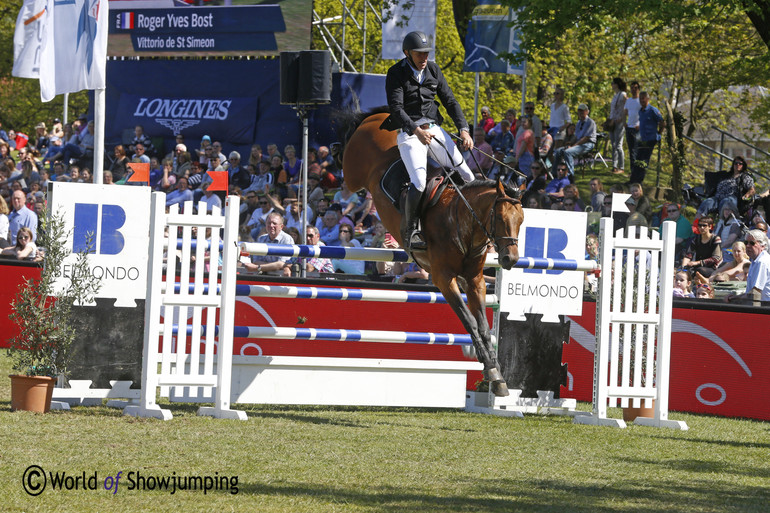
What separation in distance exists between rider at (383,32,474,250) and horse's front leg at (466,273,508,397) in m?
0.51

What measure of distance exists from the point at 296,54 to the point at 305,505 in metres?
8.44

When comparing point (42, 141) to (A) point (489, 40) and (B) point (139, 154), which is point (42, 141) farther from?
(A) point (489, 40)

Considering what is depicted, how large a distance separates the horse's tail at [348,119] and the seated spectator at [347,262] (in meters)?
3.30

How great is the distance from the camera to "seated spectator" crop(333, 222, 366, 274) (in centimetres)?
1334

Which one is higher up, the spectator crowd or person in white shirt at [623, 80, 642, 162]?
person in white shirt at [623, 80, 642, 162]

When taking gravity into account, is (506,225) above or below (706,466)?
above

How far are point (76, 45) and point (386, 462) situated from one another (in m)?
6.44

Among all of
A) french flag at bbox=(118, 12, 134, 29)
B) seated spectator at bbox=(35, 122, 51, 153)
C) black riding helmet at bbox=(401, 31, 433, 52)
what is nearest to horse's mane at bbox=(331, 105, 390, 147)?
black riding helmet at bbox=(401, 31, 433, 52)

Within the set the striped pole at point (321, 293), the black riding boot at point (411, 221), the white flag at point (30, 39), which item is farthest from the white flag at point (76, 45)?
the black riding boot at point (411, 221)

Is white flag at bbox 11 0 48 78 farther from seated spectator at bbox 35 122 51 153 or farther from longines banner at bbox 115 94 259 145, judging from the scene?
seated spectator at bbox 35 122 51 153

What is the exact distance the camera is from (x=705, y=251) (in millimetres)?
12875

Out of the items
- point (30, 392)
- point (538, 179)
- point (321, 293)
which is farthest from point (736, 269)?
point (30, 392)

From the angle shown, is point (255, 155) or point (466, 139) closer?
point (466, 139)

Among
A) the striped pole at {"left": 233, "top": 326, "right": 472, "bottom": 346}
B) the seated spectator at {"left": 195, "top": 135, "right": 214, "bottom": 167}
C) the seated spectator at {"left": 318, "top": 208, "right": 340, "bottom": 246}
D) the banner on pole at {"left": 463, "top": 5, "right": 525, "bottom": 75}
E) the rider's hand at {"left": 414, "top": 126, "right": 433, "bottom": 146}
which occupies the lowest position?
the striped pole at {"left": 233, "top": 326, "right": 472, "bottom": 346}
